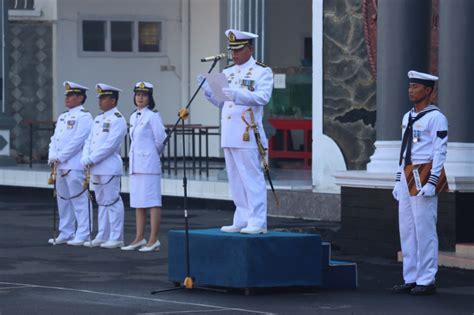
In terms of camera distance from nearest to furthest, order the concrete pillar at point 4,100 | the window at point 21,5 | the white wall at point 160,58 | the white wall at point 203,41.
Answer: the concrete pillar at point 4,100 → the window at point 21,5 → the white wall at point 160,58 → the white wall at point 203,41

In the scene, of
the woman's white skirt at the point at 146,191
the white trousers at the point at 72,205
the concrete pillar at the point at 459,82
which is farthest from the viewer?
the white trousers at the point at 72,205

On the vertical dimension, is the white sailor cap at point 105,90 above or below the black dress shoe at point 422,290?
above

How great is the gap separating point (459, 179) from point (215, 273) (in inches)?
142

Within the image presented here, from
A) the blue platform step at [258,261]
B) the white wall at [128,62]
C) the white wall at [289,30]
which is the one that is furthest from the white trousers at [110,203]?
the white wall at [128,62]

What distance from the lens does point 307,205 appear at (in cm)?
2055

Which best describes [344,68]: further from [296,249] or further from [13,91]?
[13,91]

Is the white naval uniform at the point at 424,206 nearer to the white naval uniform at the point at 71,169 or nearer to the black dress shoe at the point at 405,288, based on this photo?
the black dress shoe at the point at 405,288

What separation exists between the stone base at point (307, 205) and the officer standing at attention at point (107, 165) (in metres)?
3.58

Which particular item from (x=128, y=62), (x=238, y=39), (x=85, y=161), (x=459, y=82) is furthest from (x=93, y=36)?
(x=238, y=39)

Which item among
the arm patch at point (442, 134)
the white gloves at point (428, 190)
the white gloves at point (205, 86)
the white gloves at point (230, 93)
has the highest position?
the white gloves at point (205, 86)

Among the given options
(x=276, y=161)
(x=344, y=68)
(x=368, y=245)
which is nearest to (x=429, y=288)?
(x=368, y=245)

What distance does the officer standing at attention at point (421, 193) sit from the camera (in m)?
12.8

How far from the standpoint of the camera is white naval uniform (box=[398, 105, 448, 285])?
12.8 meters

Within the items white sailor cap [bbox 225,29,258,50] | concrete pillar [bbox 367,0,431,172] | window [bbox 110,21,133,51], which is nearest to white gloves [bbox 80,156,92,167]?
concrete pillar [bbox 367,0,431,172]
